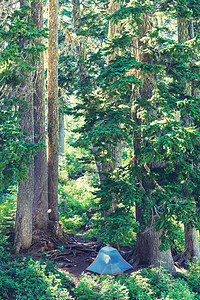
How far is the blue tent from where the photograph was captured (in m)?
9.45

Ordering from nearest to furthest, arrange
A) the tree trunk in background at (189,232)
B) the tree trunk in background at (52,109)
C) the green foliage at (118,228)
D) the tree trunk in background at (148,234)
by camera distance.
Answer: the green foliage at (118,228), the tree trunk in background at (148,234), the tree trunk in background at (189,232), the tree trunk in background at (52,109)

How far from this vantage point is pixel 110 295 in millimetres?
6797

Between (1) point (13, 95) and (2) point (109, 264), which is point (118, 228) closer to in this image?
(2) point (109, 264)

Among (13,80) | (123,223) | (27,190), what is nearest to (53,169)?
(27,190)

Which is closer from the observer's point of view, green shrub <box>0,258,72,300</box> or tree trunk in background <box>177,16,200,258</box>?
green shrub <box>0,258,72,300</box>

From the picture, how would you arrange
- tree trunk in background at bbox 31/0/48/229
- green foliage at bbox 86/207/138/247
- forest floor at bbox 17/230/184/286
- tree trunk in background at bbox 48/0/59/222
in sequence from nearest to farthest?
green foliage at bbox 86/207/138/247, forest floor at bbox 17/230/184/286, tree trunk in background at bbox 31/0/48/229, tree trunk in background at bbox 48/0/59/222

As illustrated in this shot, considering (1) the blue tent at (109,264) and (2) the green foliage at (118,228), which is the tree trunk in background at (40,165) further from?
(2) the green foliage at (118,228)

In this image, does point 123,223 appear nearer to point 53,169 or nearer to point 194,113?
point 194,113

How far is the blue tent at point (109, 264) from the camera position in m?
9.45

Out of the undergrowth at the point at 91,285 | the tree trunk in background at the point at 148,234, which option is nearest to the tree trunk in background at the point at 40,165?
the undergrowth at the point at 91,285

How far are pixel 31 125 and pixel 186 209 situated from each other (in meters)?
5.95

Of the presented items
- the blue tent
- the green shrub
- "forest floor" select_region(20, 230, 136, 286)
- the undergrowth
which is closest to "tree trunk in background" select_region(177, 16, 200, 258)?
the undergrowth

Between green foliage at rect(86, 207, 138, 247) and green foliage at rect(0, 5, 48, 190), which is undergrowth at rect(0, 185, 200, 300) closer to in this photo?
green foliage at rect(86, 207, 138, 247)

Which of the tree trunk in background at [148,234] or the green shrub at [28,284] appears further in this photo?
the tree trunk in background at [148,234]
